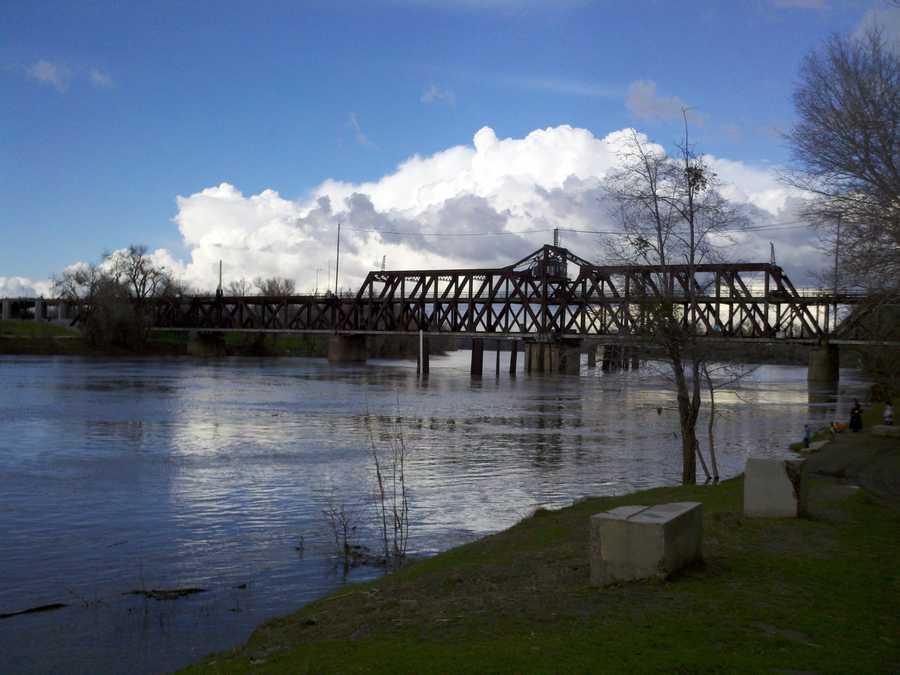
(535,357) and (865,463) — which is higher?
(535,357)

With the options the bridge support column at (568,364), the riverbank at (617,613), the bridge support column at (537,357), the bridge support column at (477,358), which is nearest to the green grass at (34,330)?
the bridge support column at (477,358)

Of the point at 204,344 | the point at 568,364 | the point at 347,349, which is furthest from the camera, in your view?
the point at 204,344

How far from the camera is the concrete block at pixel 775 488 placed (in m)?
15.5

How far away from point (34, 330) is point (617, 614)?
14738 centimetres

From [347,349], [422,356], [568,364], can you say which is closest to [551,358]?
[568,364]

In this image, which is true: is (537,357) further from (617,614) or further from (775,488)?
(617,614)

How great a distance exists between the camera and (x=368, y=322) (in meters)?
151

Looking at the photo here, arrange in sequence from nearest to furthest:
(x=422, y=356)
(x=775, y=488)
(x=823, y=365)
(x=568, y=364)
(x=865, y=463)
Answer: (x=775, y=488)
(x=865, y=463)
(x=823, y=365)
(x=422, y=356)
(x=568, y=364)

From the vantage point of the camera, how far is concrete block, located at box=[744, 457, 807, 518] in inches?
610

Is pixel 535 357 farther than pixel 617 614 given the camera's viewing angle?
Yes

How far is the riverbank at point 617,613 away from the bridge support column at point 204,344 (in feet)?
503

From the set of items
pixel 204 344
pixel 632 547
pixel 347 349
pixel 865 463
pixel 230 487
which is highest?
pixel 204 344

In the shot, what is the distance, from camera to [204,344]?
164 m

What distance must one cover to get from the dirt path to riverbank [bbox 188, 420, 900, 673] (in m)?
5.82
